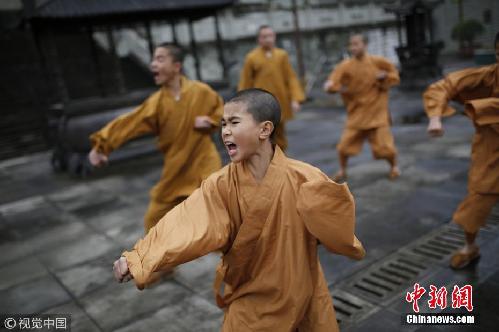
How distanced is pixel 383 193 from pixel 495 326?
2812 mm

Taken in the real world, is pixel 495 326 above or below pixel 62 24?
below

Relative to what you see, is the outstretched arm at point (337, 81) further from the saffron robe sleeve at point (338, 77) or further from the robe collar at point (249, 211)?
the robe collar at point (249, 211)

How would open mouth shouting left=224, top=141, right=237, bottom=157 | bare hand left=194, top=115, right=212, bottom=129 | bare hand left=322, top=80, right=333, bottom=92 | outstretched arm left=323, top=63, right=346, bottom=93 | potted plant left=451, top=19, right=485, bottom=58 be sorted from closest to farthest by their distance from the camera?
open mouth shouting left=224, top=141, right=237, bottom=157
bare hand left=194, top=115, right=212, bottom=129
bare hand left=322, top=80, right=333, bottom=92
outstretched arm left=323, top=63, right=346, bottom=93
potted plant left=451, top=19, right=485, bottom=58

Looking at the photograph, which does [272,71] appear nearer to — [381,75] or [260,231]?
[381,75]

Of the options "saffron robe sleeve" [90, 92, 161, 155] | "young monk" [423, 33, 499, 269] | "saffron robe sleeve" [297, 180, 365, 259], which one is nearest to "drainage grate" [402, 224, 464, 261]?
"young monk" [423, 33, 499, 269]

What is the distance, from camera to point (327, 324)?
213 cm

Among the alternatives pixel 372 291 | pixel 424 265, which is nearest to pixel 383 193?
pixel 424 265

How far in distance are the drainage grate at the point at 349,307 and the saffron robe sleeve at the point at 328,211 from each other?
135 centimetres

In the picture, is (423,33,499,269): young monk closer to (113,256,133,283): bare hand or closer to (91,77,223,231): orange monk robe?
(91,77,223,231): orange monk robe

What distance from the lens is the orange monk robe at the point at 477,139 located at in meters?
3.23

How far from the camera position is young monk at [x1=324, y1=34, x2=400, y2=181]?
6113 mm

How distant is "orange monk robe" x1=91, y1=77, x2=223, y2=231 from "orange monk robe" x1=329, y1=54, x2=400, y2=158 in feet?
8.31

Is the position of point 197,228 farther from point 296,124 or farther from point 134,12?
point 296,124

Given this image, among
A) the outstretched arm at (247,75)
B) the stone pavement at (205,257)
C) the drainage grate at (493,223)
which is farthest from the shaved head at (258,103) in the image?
the outstretched arm at (247,75)
